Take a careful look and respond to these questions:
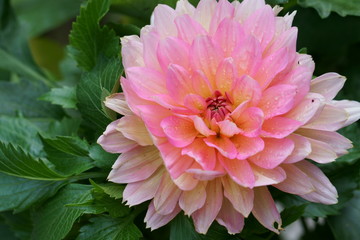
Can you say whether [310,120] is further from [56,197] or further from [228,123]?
[56,197]

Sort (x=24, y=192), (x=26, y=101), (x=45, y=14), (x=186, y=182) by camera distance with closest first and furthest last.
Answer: (x=186, y=182) → (x=24, y=192) → (x=26, y=101) → (x=45, y=14)

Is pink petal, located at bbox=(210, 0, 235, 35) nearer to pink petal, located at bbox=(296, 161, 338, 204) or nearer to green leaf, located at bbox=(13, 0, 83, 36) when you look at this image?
pink petal, located at bbox=(296, 161, 338, 204)

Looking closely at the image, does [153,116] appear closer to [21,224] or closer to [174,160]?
[174,160]

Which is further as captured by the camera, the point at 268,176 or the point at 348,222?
the point at 348,222

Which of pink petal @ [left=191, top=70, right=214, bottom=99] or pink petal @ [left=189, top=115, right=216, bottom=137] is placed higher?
pink petal @ [left=191, top=70, right=214, bottom=99]

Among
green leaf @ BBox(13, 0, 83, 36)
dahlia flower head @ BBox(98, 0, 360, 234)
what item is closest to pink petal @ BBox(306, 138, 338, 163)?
dahlia flower head @ BBox(98, 0, 360, 234)

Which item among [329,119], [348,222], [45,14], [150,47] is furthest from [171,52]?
[45,14]

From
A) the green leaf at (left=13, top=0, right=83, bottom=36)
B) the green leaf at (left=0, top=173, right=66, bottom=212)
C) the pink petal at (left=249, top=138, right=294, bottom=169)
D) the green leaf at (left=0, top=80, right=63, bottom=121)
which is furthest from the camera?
the green leaf at (left=13, top=0, right=83, bottom=36)
